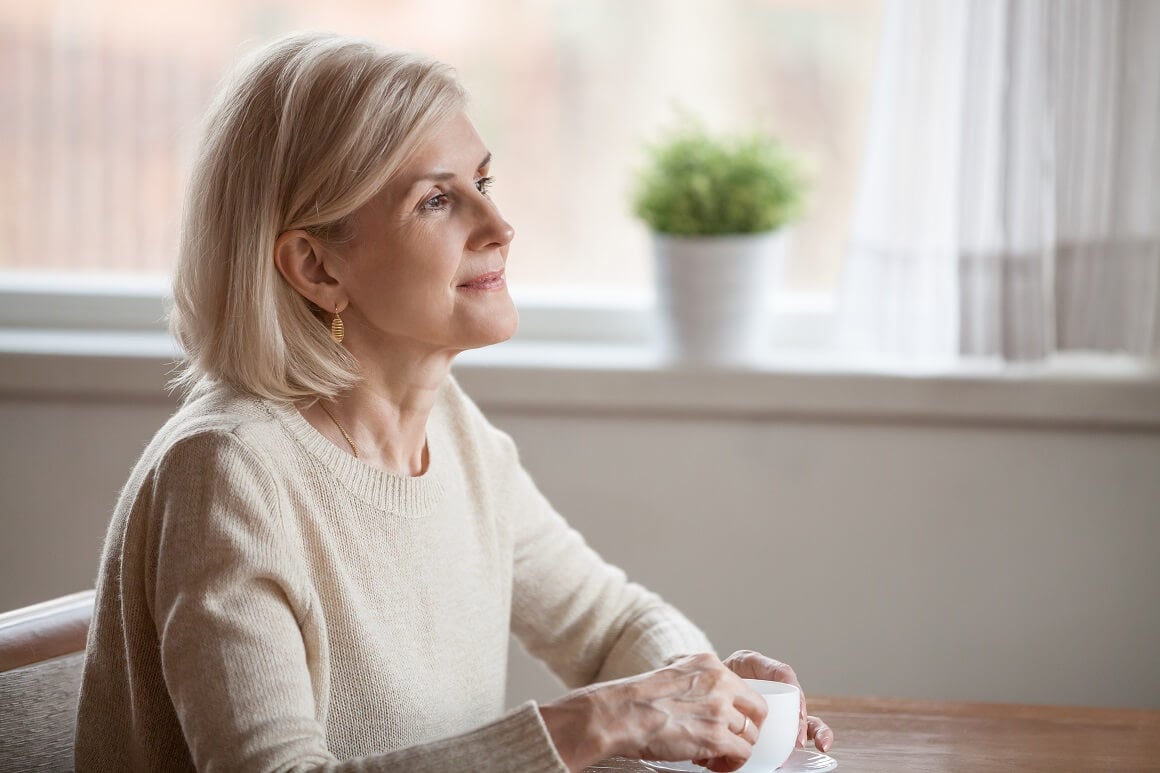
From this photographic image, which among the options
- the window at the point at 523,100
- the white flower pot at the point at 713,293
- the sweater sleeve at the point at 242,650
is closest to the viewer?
the sweater sleeve at the point at 242,650

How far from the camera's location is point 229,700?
1.07 meters

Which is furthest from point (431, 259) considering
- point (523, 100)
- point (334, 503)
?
point (523, 100)

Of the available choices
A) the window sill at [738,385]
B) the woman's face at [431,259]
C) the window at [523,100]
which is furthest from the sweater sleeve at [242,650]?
the window at [523,100]

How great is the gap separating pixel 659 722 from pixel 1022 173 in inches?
52.1

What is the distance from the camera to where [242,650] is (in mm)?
1084

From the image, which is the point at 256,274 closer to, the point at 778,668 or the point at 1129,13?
the point at 778,668

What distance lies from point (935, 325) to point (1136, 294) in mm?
323

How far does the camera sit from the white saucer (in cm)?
117

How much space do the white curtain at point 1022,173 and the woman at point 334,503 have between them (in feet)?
3.09

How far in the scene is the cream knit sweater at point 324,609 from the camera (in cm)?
108

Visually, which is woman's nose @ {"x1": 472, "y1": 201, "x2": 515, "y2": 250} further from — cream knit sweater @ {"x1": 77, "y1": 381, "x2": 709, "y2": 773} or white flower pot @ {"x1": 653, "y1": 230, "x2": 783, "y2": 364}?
white flower pot @ {"x1": 653, "y1": 230, "x2": 783, "y2": 364}

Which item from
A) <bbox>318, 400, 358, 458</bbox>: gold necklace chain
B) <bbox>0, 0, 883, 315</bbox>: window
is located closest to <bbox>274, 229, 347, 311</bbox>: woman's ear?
<bbox>318, 400, 358, 458</bbox>: gold necklace chain

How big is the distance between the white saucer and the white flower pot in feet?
3.64

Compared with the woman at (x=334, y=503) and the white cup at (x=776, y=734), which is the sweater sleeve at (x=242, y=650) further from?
the white cup at (x=776, y=734)
